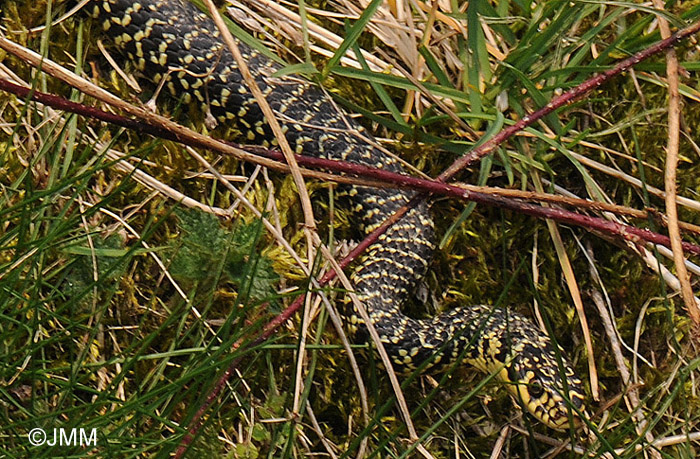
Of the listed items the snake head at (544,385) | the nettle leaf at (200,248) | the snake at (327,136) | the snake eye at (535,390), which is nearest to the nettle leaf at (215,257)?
the nettle leaf at (200,248)

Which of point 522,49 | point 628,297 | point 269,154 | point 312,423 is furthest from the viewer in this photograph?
point 628,297

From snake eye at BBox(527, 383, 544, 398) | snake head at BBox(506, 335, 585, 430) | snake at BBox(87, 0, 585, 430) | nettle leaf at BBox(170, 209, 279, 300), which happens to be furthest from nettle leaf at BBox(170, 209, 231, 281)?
snake eye at BBox(527, 383, 544, 398)

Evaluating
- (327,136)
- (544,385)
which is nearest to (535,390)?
(544,385)

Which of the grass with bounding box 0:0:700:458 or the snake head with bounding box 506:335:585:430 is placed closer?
the grass with bounding box 0:0:700:458

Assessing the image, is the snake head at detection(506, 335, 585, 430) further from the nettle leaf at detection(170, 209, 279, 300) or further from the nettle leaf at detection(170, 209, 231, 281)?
the nettle leaf at detection(170, 209, 231, 281)

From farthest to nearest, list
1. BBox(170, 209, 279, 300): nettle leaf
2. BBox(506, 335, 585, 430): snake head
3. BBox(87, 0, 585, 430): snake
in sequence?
1. BBox(87, 0, 585, 430): snake
2. BBox(506, 335, 585, 430): snake head
3. BBox(170, 209, 279, 300): nettle leaf

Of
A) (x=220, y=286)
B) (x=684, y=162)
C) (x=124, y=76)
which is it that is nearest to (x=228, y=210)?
(x=220, y=286)

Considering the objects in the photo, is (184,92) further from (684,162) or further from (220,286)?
(684,162)

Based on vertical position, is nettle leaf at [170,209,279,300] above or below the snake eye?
below
